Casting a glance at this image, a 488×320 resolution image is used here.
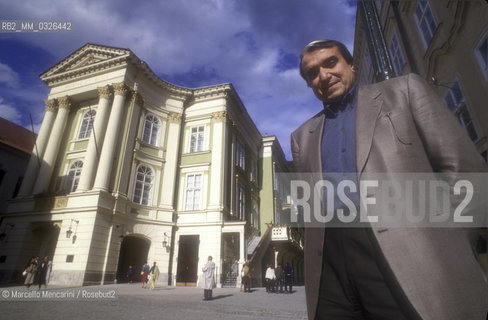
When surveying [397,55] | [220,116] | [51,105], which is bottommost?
[220,116]

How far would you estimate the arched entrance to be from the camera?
19516mm

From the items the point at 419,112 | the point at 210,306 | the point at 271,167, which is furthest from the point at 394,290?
the point at 271,167

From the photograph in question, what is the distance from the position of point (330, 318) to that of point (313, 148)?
106 cm

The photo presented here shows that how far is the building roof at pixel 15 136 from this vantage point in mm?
26903

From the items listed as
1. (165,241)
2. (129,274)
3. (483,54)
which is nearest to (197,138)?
(165,241)

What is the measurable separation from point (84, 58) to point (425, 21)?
24.3 metres

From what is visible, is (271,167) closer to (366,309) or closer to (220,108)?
(220,108)

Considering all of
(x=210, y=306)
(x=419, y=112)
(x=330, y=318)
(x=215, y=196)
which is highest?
(x=215, y=196)

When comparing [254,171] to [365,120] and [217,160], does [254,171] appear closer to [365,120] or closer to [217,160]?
[217,160]

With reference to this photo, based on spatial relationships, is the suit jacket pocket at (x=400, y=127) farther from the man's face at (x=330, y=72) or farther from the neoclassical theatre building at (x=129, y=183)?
the neoclassical theatre building at (x=129, y=183)

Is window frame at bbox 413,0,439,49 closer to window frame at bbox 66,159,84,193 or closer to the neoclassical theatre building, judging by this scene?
the neoclassical theatre building

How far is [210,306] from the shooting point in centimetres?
834

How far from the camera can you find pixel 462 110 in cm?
1127

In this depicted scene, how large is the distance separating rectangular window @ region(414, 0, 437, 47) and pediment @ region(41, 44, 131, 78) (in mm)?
19535
